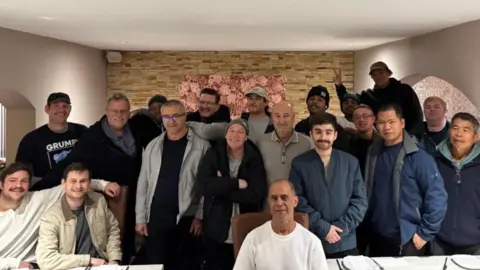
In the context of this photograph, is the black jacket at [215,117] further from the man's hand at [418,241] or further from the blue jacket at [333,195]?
the man's hand at [418,241]

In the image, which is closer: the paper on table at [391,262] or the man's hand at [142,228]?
the paper on table at [391,262]

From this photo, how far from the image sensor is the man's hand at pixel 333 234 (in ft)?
9.00

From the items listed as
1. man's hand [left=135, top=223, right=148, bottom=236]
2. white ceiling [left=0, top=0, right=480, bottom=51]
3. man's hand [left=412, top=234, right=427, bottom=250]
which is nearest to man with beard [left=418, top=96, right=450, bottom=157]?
white ceiling [left=0, top=0, right=480, bottom=51]

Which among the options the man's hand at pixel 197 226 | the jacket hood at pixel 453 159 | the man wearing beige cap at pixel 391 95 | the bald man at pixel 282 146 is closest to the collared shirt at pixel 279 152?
the bald man at pixel 282 146

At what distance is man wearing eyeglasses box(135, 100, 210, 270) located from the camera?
3.12 m

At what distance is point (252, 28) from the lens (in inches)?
206

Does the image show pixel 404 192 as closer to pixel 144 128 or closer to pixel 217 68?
pixel 144 128

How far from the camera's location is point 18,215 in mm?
2818

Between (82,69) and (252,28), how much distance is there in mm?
2803

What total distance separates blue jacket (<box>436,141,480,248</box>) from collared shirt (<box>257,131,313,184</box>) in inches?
31.7

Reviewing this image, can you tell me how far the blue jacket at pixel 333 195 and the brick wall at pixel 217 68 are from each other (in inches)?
202

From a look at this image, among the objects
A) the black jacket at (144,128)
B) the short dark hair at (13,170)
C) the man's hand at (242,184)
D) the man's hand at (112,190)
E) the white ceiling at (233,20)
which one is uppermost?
the white ceiling at (233,20)

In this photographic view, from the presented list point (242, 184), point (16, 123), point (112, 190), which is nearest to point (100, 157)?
point (112, 190)

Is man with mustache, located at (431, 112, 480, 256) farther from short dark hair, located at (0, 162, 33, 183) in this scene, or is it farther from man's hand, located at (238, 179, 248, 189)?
short dark hair, located at (0, 162, 33, 183)
